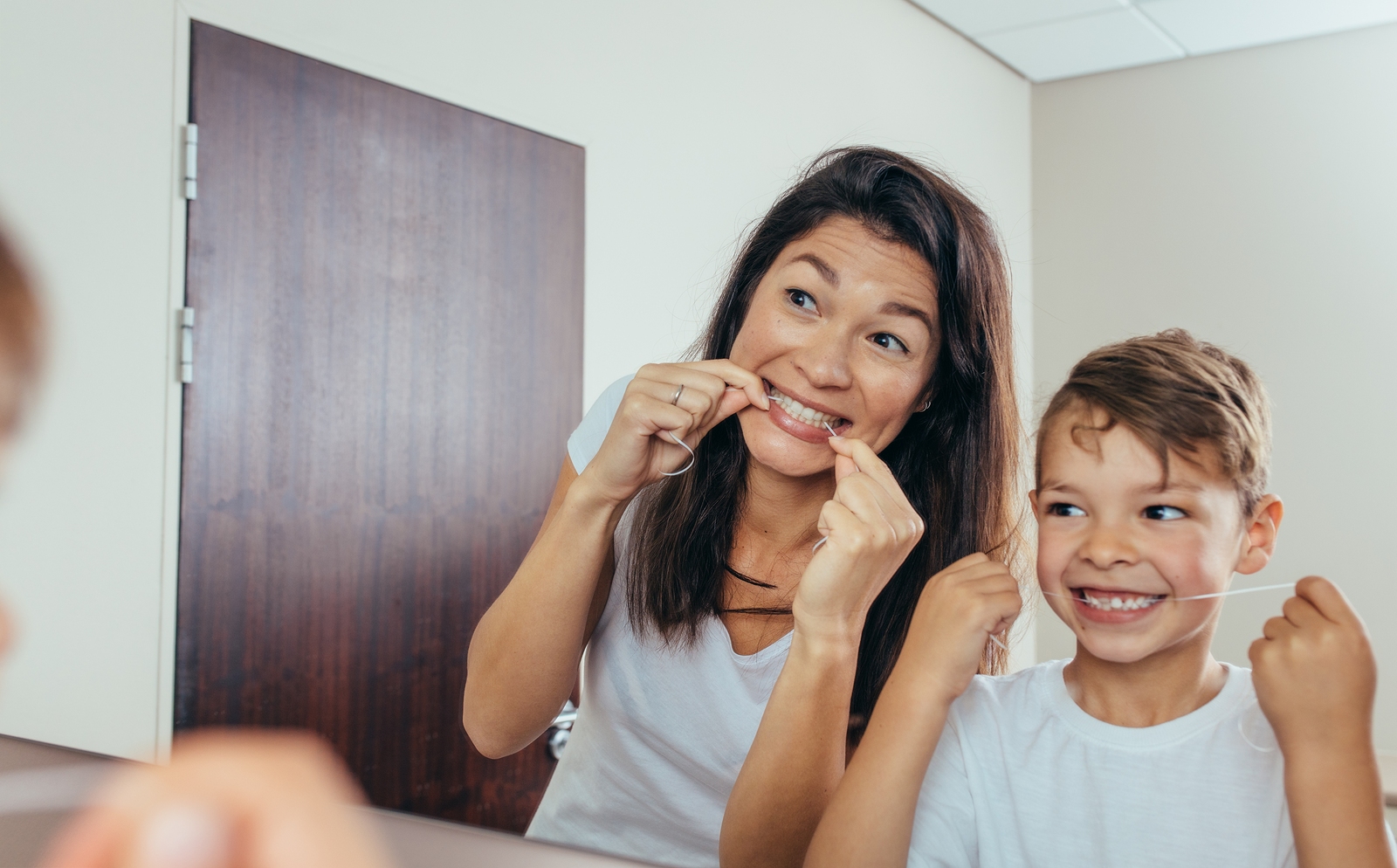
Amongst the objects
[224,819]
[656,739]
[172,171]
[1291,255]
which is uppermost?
[1291,255]

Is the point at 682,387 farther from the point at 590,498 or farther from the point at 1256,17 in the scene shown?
the point at 1256,17

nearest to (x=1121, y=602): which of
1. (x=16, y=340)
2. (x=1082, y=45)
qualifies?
(x=16, y=340)

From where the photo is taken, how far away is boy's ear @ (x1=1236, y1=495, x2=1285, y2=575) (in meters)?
0.37

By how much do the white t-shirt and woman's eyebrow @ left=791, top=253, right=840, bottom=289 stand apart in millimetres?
213

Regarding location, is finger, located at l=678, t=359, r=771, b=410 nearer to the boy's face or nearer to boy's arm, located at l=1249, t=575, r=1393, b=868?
the boy's face

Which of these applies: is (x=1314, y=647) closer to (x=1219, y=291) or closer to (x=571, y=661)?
(x=571, y=661)

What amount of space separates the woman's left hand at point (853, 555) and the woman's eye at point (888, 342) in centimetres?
12

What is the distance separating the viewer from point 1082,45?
69.3 inches

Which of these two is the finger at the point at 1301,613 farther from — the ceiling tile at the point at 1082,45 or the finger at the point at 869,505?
the ceiling tile at the point at 1082,45

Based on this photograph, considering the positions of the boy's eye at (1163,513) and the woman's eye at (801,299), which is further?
the woman's eye at (801,299)

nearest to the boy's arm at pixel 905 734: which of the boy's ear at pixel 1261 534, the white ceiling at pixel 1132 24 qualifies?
the boy's ear at pixel 1261 534

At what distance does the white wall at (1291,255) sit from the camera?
1582 millimetres

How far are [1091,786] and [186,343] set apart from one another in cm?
70

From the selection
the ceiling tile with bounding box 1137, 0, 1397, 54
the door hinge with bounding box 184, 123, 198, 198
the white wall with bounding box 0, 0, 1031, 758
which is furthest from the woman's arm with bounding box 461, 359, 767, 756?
the ceiling tile with bounding box 1137, 0, 1397, 54
